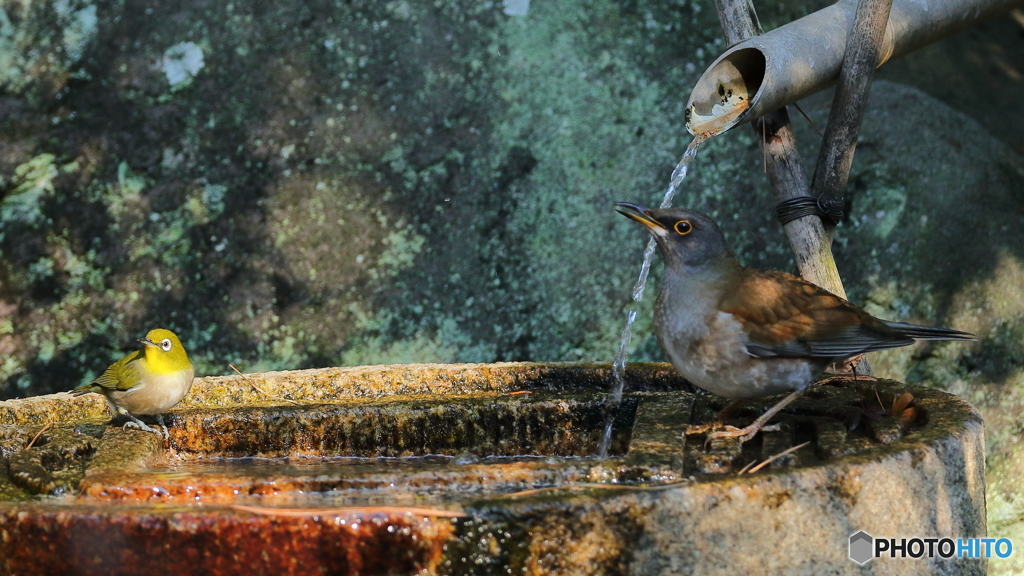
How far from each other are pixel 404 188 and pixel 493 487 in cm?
368

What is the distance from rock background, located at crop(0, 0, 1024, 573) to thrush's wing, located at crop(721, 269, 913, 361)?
8.18ft

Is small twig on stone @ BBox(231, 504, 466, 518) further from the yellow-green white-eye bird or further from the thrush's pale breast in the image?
the yellow-green white-eye bird

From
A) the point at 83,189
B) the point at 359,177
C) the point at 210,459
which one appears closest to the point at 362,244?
the point at 359,177

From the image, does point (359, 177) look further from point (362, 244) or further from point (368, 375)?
point (368, 375)

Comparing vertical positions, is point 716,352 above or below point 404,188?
below

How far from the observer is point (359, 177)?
607 cm

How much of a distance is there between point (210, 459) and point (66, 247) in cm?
297

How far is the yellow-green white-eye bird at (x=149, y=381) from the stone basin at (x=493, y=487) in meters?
0.09

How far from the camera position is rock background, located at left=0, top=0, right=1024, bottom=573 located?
18.6 ft

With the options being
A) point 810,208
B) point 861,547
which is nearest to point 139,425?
point 861,547

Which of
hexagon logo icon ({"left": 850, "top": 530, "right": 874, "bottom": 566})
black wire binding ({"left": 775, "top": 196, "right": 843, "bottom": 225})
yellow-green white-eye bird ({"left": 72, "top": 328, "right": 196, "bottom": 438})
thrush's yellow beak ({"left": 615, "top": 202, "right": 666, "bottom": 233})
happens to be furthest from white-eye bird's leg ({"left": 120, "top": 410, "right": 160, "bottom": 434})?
black wire binding ({"left": 775, "top": 196, "right": 843, "bottom": 225})

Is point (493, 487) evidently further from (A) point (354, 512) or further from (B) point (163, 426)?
(B) point (163, 426)

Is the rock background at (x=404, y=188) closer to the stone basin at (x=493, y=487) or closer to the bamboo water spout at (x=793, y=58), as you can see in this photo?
the bamboo water spout at (x=793, y=58)

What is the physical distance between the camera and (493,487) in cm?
262
